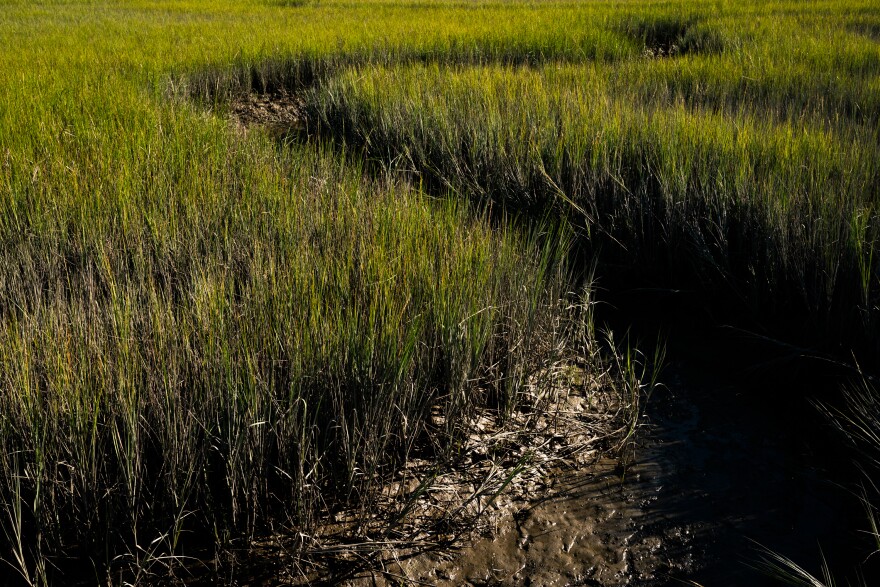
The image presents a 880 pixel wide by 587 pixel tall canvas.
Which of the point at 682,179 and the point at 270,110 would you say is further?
the point at 270,110

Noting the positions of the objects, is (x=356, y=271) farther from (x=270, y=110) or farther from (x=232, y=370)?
(x=270, y=110)

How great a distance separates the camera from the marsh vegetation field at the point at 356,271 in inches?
65.1

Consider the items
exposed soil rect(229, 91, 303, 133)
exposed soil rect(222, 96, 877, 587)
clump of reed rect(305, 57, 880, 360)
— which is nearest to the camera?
exposed soil rect(222, 96, 877, 587)

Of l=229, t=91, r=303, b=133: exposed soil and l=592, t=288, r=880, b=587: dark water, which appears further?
l=229, t=91, r=303, b=133: exposed soil

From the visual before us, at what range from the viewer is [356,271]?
2.37 m

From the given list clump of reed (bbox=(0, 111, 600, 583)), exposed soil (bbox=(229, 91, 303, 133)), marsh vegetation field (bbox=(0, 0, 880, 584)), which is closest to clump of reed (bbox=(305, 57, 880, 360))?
marsh vegetation field (bbox=(0, 0, 880, 584))

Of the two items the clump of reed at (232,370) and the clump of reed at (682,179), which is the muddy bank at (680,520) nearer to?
the clump of reed at (232,370)

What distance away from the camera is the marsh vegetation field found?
5.43ft

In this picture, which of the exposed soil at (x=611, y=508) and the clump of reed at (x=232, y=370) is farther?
the exposed soil at (x=611, y=508)

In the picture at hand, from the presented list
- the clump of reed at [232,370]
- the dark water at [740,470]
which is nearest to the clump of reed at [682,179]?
the dark water at [740,470]

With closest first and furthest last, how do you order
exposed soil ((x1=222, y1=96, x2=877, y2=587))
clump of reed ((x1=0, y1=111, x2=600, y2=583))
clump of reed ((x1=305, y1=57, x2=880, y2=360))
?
clump of reed ((x1=0, y1=111, x2=600, y2=583)), exposed soil ((x1=222, y1=96, x2=877, y2=587)), clump of reed ((x1=305, y1=57, x2=880, y2=360))

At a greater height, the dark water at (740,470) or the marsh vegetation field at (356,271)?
the marsh vegetation field at (356,271)

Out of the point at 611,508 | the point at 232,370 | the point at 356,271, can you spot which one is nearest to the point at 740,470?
the point at 611,508

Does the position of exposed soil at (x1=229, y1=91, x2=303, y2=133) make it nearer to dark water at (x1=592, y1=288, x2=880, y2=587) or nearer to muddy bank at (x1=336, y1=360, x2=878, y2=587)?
dark water at (x1=592, y1=288, x2=880, y2=587)
